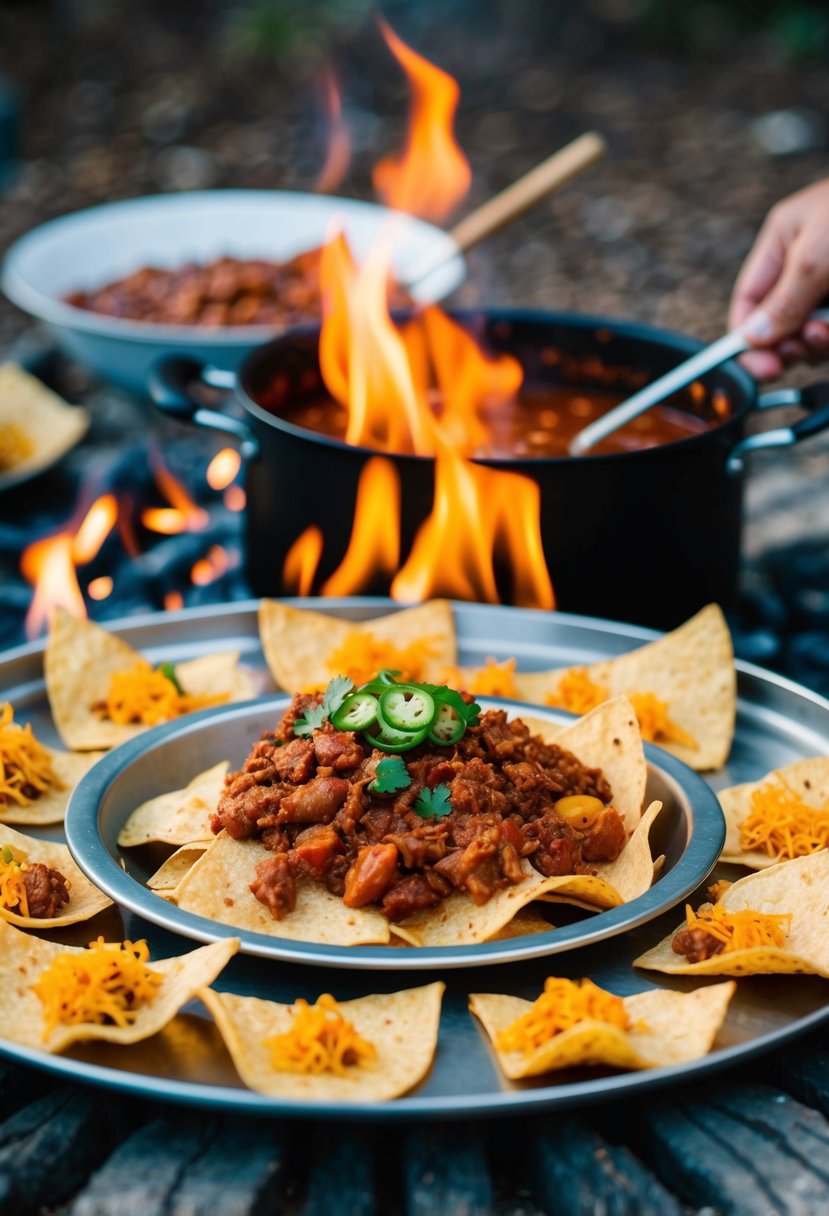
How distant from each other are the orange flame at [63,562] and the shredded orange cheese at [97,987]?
1955 millimetres

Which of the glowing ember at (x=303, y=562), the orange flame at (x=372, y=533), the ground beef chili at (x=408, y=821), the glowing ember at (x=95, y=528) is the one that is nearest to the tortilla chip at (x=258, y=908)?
the ground beef chili at (x=408, y=821)

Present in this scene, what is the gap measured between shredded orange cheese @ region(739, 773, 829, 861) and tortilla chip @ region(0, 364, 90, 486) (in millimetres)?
3630

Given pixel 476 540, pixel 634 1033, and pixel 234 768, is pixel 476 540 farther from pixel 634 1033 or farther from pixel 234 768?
pixel 634 1033

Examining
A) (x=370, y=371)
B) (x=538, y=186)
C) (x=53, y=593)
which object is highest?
(x=538, y=186)

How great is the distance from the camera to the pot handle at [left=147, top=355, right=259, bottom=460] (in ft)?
14.1

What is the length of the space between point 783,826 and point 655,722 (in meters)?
0.57

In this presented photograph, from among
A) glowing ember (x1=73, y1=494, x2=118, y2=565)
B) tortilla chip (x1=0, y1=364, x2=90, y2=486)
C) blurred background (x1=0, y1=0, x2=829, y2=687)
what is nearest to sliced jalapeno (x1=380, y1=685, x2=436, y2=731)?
glowing ember (x1=73, y1=494, x2=118, y2=565)

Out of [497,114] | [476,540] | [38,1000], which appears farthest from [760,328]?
[497,114]

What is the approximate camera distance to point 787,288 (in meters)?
4.36

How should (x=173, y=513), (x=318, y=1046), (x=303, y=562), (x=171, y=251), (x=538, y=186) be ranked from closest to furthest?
(x=318, y=1046), (x=303, y=562), (x=538, y=186), (x=173, y=513), (x=171, y=251)

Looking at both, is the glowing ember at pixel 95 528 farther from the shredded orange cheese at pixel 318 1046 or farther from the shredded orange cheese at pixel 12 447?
the shredded orange cheese at pixel 318 1046

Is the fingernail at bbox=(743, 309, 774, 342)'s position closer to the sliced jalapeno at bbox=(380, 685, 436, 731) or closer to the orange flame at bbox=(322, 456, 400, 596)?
the orange flame at bbox=(322, 456, 400, 596)

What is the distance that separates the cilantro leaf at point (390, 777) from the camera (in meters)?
2.88

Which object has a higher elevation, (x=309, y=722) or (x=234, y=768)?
(x=309, y=722)
